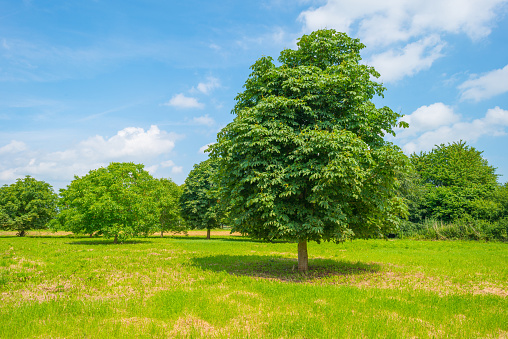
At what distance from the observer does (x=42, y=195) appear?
2154 inches

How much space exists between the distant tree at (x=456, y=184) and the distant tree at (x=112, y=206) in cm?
4490

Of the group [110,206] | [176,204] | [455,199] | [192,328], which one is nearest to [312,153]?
[192,328]

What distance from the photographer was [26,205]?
52.7 metres

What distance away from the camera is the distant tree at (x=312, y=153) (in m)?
12.5

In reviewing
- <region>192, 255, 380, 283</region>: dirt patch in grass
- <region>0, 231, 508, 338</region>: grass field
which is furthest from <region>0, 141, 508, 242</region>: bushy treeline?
<region>0, 231, 508, 338</region>: grass field

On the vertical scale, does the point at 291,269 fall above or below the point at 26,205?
below

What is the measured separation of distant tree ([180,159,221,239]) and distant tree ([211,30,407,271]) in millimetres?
31736

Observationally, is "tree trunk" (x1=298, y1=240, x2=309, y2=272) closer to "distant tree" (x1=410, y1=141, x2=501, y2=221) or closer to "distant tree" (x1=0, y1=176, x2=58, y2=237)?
"distant tree" (x1=410, y1=141, x2=501, y2=221)

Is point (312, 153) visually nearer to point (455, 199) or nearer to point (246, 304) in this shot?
point (246, 304)

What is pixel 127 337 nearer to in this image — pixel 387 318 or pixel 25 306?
pixel 25 306

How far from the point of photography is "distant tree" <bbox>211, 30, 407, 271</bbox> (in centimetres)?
1254

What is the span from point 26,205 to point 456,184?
81211 mm

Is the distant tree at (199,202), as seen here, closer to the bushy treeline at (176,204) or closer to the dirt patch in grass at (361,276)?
the bushy treeline at (176,204)

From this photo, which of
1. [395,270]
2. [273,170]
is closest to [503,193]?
[395,270]
